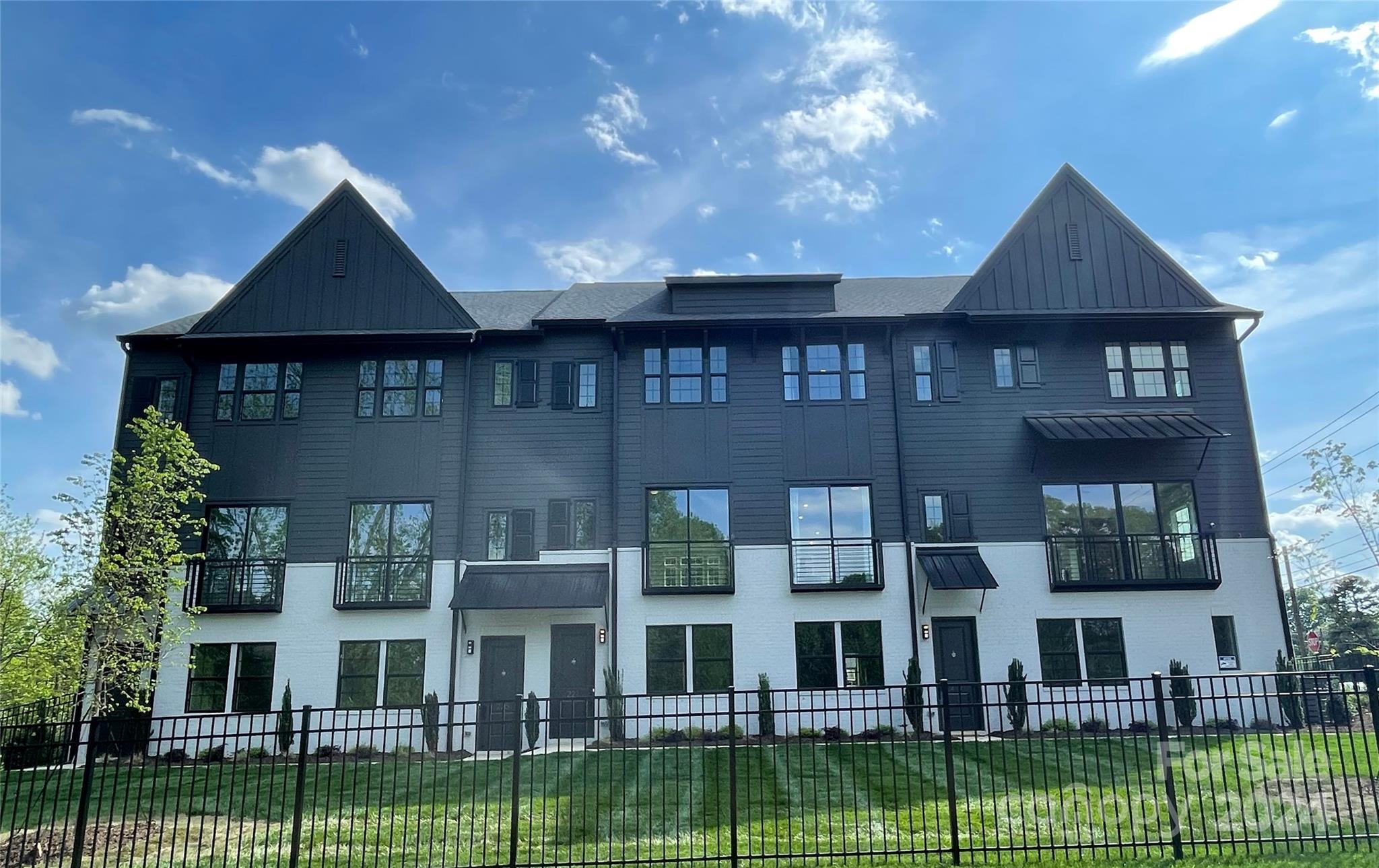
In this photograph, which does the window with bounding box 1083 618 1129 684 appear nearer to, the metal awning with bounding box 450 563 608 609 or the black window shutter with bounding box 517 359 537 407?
the metal awning with bounding box 450 563 608 609

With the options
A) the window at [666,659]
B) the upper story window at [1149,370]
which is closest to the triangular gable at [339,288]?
the window at [666,659]

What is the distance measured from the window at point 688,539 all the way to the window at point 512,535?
274 cm

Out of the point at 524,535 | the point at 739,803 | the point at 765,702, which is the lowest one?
the point at 739,803

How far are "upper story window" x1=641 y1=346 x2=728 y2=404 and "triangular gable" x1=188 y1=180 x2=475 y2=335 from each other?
452 centimetres

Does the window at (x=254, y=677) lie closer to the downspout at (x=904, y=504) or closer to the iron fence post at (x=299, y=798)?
the iron fence post at (x=299, y=798)

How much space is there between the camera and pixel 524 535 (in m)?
19.9

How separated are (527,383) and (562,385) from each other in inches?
34.1

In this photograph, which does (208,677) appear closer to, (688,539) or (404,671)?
(404,671)

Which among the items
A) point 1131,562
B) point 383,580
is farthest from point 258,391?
point 1131,562

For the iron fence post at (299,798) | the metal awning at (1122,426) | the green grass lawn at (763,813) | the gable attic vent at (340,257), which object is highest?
the gable attic vent at (340,257)

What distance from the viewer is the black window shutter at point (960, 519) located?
19688 millimetres

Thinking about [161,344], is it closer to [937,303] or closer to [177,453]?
[177,453]

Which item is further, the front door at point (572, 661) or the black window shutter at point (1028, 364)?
the black window shutter at point (1028, 364)

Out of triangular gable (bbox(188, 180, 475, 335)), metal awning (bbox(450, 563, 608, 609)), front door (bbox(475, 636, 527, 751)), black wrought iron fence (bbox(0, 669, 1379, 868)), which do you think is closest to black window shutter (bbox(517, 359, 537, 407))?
triangular gable (bbox(188, 180, 475, 335))
